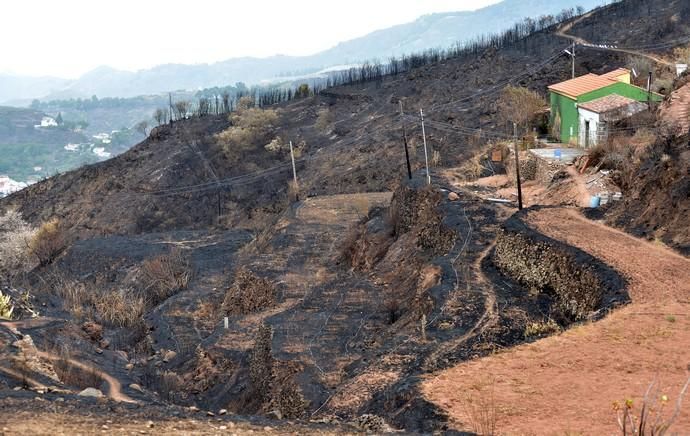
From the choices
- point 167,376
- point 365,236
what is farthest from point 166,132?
point 167,376

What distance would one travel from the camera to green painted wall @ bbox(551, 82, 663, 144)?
1346 inches

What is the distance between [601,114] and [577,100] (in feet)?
8.49

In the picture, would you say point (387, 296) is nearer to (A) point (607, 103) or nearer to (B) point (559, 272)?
(B) point (559, 272)

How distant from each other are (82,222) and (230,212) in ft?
48.9

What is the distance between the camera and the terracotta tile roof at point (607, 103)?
106 ft

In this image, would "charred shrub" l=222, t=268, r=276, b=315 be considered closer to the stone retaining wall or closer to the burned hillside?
the burned hillside

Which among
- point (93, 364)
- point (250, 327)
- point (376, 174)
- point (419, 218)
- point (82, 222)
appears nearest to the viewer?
point (93, 364)

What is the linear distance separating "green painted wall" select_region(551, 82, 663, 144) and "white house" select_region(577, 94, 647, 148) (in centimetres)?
44

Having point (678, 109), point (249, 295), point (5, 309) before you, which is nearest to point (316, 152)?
point (249, 295)

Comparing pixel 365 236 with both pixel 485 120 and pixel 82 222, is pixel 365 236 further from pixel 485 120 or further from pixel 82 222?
pixel 82 222

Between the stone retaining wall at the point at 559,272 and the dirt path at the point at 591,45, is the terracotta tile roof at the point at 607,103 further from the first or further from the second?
the dirt path at the point at 591,45

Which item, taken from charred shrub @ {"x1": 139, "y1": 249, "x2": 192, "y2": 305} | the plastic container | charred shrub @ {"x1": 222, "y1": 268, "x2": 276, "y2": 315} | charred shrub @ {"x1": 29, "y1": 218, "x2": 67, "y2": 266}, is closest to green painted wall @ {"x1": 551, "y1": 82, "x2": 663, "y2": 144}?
the plastic container

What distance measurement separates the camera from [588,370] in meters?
12.5

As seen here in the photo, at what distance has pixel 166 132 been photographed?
80.8m
